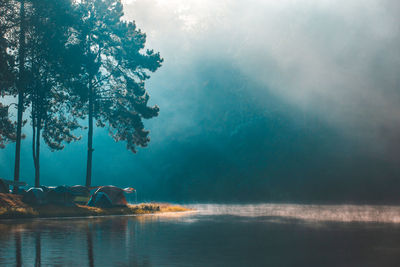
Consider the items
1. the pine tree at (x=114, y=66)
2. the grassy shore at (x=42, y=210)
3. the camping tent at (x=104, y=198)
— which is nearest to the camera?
the grassy shore at (x=42, y=210)

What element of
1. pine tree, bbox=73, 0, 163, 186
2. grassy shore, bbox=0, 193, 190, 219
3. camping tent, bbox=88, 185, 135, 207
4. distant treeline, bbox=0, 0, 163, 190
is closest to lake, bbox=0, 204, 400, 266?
grassy shore, bbox=0, 193, 190, 219

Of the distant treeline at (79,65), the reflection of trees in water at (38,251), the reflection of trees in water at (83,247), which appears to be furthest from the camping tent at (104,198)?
the reflection of trees in water at (38,251)

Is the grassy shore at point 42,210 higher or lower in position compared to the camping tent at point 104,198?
lower

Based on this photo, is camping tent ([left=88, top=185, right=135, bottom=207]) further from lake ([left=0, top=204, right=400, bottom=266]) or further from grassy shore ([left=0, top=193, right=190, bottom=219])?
lake ([left=0, top=204, right=400, bottom=266])

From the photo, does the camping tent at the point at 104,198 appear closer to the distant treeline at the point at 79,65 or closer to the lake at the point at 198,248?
the distant treeline at the point at 79,65

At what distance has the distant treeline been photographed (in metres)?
47.2

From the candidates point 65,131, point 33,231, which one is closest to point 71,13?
point 65,131

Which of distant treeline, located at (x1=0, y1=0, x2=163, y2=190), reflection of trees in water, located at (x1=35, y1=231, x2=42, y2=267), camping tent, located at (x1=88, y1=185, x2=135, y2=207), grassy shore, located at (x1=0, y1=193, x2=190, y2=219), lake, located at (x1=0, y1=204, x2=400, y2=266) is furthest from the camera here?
camping tent, located at (x1=88, y1=185, x2=135, y2=207)

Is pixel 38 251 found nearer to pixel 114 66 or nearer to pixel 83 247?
pixel 83 247

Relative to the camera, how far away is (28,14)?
46.4 metres

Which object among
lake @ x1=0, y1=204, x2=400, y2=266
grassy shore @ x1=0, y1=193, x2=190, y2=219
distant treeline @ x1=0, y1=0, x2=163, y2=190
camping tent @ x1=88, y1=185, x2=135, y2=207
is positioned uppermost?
distant treeline @ x1=0, y1=0, x2=163, y2=190

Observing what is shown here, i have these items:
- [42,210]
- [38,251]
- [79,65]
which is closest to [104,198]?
[42,210]

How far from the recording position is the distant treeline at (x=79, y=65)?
4722 centimetres

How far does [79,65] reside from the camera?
50.5m
